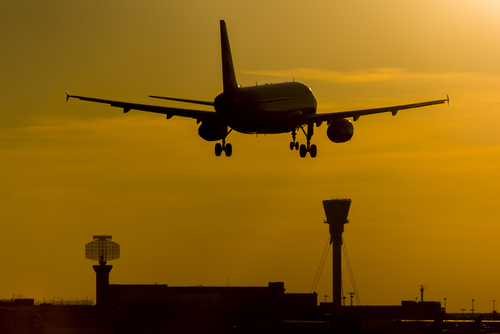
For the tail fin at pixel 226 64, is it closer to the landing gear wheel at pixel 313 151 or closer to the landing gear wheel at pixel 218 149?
the landing gear wheel at pixel 218 149

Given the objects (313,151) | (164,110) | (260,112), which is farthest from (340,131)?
(164,110)

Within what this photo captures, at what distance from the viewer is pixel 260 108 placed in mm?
84125

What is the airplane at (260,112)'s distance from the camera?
272ft

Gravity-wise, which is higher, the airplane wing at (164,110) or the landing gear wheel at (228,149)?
the airplane wing at (164,110)

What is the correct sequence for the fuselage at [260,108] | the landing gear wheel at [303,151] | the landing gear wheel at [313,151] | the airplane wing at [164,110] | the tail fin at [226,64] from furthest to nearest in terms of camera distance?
the landing gear wheel at [303,151] → the landing gear wheel at [313,151] → the airplane wing at [164,110] → the tail fin at [226,64] → the fuselage at [260,108]

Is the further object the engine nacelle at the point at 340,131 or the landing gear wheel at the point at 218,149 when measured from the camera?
the engine nacelle at the point at 340,131

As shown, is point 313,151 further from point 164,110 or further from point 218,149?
point 164,110

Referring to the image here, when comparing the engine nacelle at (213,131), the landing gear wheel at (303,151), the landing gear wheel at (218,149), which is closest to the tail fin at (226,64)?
the engine nacelle at (213,131)

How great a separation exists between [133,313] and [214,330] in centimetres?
4774

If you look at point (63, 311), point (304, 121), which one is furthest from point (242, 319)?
point (304, 121)

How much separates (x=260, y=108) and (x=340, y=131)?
984 centimetres

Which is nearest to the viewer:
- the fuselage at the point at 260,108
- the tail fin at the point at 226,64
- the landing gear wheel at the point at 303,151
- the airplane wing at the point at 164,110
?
the fuselage at the point at 260,108

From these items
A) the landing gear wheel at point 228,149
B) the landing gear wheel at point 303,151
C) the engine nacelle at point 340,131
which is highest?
the engine nacelle at point 340,131

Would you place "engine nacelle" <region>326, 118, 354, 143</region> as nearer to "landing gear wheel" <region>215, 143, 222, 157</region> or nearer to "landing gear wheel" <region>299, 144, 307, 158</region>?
"landing gear wheel" <region>299, 144, 307, 158</region>
